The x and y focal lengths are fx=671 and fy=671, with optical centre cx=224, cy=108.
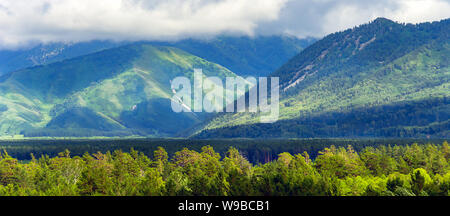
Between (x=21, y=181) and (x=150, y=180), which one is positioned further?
→ (x=21, y=181)
